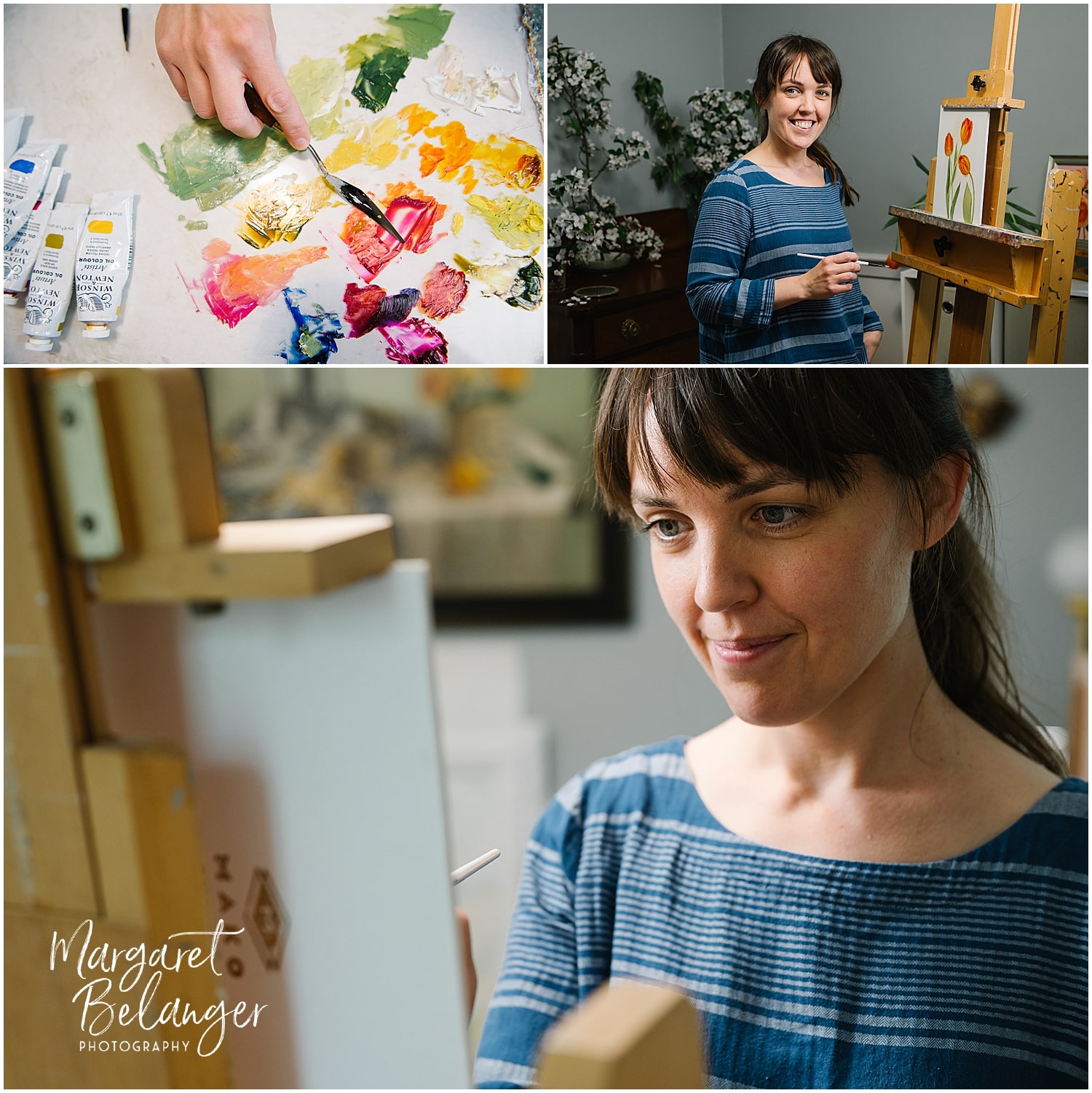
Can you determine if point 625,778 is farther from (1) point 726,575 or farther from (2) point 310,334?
(2) point 310,334

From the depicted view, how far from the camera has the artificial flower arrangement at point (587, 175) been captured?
2.35 ft

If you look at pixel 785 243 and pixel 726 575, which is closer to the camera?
pixel 726 575

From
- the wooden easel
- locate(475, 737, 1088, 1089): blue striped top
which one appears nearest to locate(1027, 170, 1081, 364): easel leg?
the wooden easel

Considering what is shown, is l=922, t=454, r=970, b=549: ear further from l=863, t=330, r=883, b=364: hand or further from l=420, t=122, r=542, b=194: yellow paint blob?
l=420, t=122, r=542, b=194: yellow paint blob

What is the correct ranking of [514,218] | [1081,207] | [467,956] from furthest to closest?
[514,218]
[1081,207]
[467,956]

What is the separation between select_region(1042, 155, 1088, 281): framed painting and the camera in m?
0.67

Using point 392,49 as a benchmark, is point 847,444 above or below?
below

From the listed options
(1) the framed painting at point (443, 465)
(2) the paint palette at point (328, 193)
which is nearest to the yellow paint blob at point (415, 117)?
(2) the paint palette at point (328, 193)

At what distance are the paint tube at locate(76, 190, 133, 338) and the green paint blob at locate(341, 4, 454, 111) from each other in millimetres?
217

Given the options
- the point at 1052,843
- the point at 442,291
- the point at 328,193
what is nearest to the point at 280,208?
the point at 328,193

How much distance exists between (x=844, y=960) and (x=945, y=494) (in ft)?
0.96

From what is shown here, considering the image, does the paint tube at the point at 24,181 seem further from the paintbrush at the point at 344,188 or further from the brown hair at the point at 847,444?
the brown hair at the point at 847,444

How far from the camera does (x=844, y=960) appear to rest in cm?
58

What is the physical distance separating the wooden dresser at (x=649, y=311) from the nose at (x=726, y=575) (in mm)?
180
